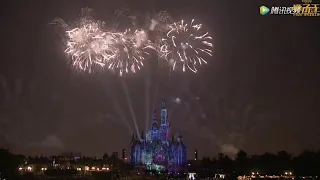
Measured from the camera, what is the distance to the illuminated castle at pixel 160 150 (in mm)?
149875

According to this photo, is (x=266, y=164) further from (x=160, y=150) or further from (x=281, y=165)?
(x=160, y=150)

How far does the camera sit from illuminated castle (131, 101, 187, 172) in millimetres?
149875

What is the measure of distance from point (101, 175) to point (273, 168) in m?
43.3

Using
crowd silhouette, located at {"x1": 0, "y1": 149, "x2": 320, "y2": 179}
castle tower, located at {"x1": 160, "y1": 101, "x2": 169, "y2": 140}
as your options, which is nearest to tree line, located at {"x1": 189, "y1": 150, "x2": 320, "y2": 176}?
crowd silhouette, located at {"x1": 0, "y1": 149, "x2": 320, "y2": 179}

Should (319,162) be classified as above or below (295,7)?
below

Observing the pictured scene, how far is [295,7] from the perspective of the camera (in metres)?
47.3

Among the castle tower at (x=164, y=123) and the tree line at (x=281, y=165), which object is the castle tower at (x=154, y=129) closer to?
the castle tower at (x=164, y=123)

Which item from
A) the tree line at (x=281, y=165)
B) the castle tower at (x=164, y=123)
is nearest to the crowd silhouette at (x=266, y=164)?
the tree line at (x=281, y=165)

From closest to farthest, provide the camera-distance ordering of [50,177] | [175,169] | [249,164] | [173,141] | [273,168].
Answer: [50,177] → [273,168] → [249,164] → [175,169] → [173,141]

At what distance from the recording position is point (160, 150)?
496 feet

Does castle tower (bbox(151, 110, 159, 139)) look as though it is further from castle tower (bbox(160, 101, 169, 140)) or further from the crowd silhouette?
the crowd silhouette

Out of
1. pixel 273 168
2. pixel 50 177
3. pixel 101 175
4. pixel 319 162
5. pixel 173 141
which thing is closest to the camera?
pixel 50 177

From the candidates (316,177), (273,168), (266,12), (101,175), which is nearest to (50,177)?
(101,175)

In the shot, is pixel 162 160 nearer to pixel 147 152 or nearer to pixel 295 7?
pixel 147 152
